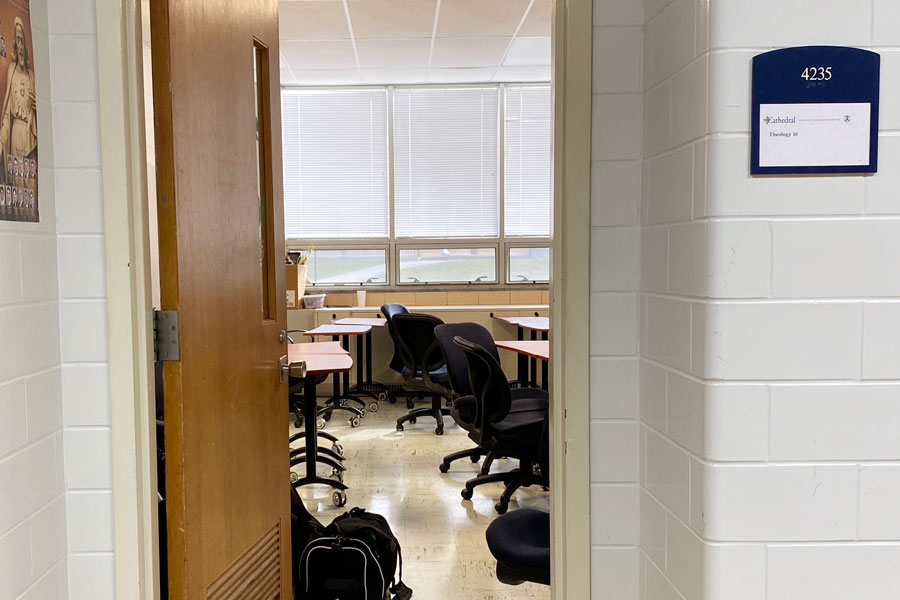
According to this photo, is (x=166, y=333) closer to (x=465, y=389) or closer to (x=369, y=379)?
(x=465, y=389)

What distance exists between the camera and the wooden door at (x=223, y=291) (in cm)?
142

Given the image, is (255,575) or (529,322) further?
(529,322)

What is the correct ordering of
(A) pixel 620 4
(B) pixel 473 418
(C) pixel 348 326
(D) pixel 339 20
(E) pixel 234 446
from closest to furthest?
(A) pixel 620 4 → (E) pixel 234 446 → (B) pixel 473 418 → (D) pixel 339 20 → (C) pixel 348 326

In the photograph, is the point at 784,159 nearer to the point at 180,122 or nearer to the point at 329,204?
the point at 180,122

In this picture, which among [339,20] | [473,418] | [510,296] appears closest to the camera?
[473,418]

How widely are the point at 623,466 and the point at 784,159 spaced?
0.67 metres

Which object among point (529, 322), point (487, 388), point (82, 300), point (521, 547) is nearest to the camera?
point (82, 300)

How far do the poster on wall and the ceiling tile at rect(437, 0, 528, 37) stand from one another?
367 cm

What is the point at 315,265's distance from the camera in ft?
22.1

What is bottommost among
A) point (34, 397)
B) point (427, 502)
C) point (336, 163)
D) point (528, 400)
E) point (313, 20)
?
point (427, 502)

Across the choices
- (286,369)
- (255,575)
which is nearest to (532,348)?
(286,369)

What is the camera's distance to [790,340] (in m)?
0.98

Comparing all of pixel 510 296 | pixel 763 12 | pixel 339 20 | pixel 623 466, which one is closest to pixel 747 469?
pixel 623 466

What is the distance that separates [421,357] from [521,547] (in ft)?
11.1
